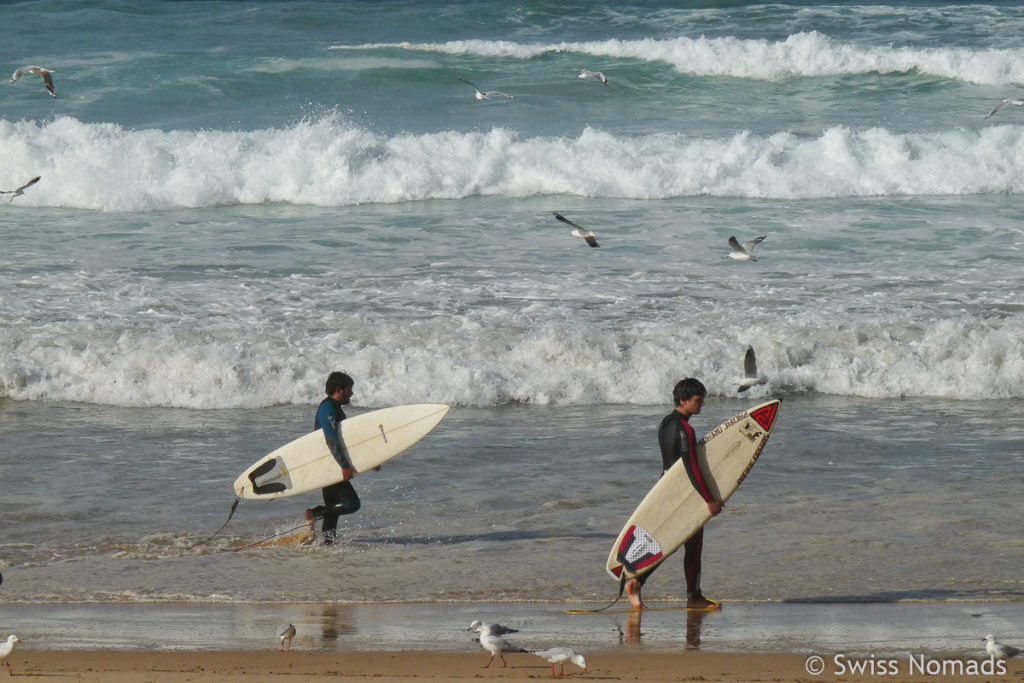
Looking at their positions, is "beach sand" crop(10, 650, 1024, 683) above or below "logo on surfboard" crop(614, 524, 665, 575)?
below

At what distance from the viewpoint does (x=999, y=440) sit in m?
8.90

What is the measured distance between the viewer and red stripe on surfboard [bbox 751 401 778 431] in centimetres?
652

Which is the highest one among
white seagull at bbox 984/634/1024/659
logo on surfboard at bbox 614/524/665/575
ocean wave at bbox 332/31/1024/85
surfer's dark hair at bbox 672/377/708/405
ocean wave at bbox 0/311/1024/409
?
ocean wave at bbox 332/31/1024/85

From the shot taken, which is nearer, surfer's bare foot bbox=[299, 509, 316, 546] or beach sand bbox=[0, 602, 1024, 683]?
beach sand bbox=[0, 602, 1024, 683]

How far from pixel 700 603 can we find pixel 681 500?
527 mm

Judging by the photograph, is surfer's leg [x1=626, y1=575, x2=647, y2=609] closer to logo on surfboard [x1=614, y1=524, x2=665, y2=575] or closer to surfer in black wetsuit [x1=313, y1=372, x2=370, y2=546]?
logo on surfboard [x1=614, y1=524, x2=665, y2=575]

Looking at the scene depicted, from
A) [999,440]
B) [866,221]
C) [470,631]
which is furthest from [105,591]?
[866,221]

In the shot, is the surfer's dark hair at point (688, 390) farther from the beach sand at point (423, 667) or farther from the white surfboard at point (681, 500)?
the beach sand at point (423, 667)

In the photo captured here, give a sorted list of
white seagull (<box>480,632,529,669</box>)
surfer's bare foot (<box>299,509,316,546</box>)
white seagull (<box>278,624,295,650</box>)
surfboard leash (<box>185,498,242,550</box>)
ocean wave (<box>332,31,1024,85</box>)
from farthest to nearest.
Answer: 1. ocean wave (<box>332,31,1024,85</box>)
2. surfer's bare foot (<box>299,509,316,546</box>)
3. surfboard leash (<box>185,498,242,550</box>)
4. white seagull (<box>278,624,295,650</box>)
5. white seagull (<box>480,632,529,669</box>)

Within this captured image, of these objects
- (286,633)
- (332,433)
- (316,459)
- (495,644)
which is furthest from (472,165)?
(495,644)

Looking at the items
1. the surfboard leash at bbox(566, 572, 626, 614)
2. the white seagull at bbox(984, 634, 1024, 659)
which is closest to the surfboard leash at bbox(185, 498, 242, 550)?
the surfboard leash at bbox(566, 572, 626, 614)

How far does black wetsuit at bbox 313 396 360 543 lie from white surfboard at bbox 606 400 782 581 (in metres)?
1.76

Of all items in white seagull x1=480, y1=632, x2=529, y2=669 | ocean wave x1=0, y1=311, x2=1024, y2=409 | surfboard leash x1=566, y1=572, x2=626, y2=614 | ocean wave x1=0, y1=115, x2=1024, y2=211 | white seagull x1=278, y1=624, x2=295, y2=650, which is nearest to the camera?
white seagull x1=480, y1=632, x2=529, y2=669

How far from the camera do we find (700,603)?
19.4 feet
